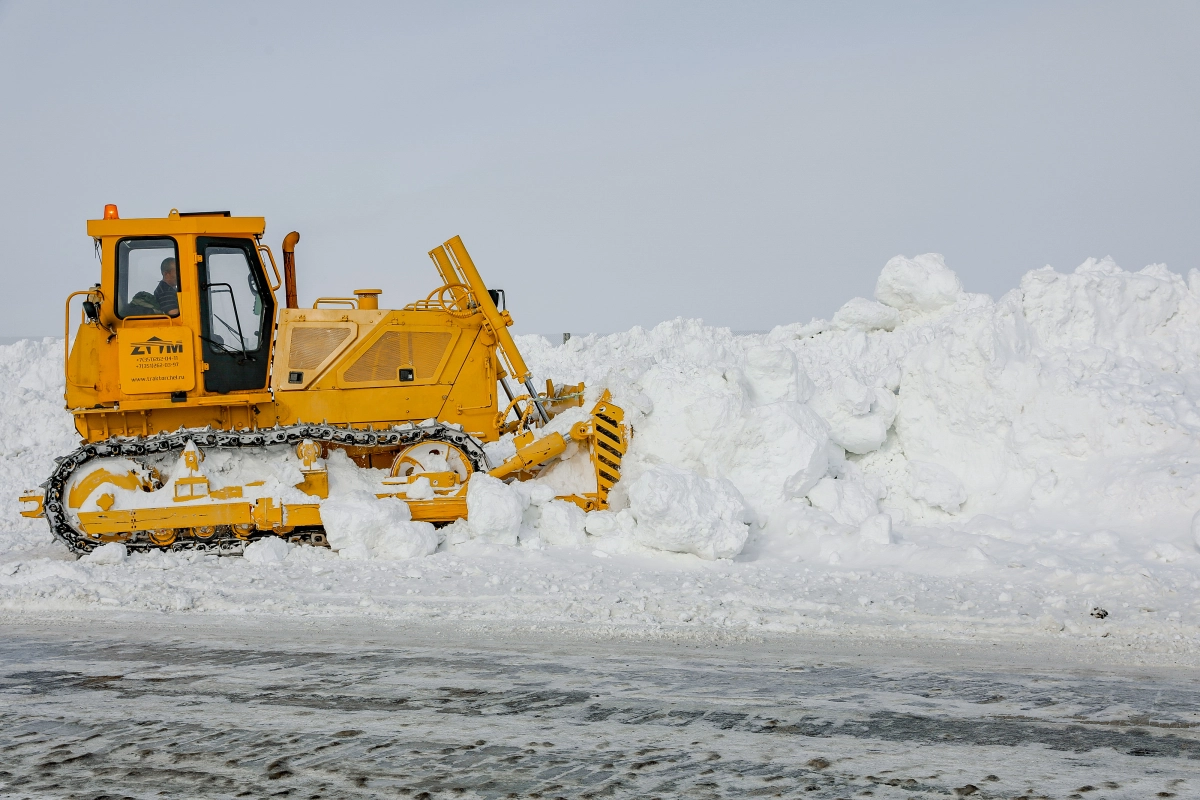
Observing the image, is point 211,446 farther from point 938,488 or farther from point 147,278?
point 938,488

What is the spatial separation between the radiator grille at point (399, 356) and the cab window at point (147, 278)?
1.67m

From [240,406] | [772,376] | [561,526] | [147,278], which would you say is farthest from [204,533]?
[772,376]

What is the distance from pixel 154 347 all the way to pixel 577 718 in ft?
19.1

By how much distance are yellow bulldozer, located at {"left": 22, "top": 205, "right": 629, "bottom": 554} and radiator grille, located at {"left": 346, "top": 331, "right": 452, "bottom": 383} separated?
0.04ft

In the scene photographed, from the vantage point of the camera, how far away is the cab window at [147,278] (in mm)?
8312

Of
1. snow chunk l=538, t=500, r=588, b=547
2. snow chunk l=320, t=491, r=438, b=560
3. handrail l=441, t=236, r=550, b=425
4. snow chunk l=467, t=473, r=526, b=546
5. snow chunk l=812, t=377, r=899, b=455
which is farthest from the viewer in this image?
snow chunk l=812, t=377, r=899, b=455

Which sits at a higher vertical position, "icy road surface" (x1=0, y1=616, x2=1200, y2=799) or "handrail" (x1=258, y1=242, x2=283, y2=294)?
"handrail" (x1=258, y1=242, x2=283, y2=294)

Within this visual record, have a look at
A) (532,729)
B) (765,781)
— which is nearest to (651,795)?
(765,781)

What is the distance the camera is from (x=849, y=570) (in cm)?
743

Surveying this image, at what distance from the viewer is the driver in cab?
8383 millimetres

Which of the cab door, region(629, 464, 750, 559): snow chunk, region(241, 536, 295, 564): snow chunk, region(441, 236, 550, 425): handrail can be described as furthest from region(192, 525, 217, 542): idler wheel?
region(629, 464, 750, 559): snow chunk

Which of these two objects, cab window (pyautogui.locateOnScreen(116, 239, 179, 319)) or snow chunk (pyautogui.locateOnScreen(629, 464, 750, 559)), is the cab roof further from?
snow chunk (pyautogui.locateOnScreen(629, 464, 750, 559))

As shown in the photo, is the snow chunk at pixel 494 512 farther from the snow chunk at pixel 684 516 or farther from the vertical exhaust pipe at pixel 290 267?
the vertical exhaust pipe at pixel 290 267

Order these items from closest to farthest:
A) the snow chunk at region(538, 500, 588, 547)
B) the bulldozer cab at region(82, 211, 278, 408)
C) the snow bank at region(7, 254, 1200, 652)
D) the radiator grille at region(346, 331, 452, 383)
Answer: the snow bank at region(7, 254, 1200, 652)
the snow chunk at region(538, 500, 588, 547)
the bulldozer cab at region(82, 211, 278, 408)
the radiator grille at region(346, 331, 452, 383)
